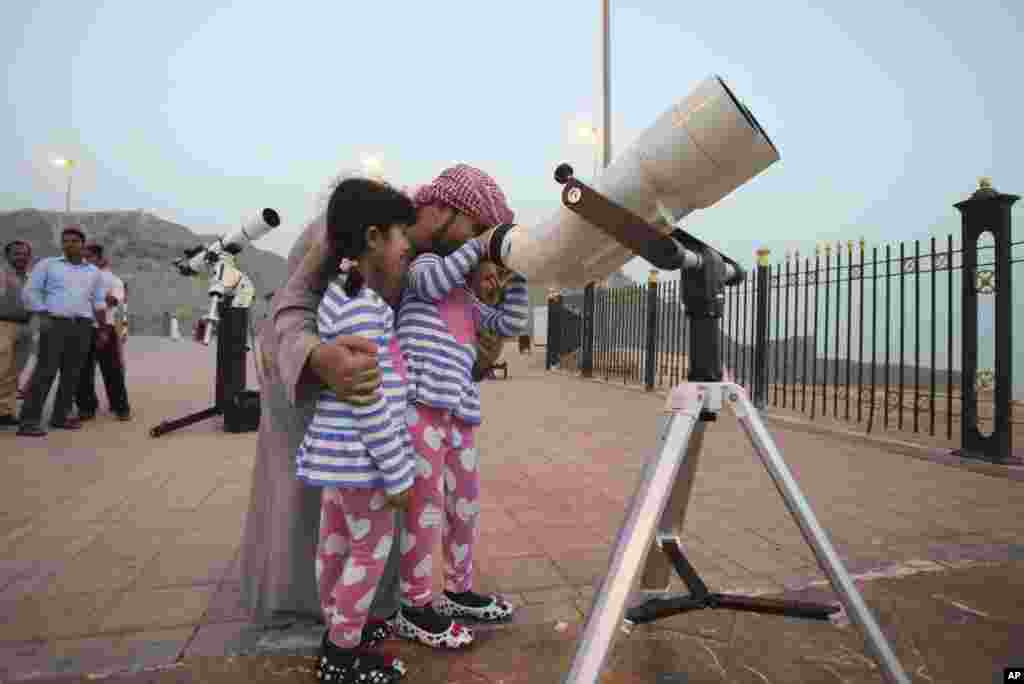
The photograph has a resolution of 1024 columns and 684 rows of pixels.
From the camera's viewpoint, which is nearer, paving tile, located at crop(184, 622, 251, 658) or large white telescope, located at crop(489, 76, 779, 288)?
large white telescope, located at crop(489, 76, 779, 288)

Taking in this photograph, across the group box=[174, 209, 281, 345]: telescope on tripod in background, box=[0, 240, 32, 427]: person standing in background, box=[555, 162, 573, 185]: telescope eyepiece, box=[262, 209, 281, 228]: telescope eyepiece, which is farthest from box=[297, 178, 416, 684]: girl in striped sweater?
box=[0, 240, 32, 427]: person standing in background

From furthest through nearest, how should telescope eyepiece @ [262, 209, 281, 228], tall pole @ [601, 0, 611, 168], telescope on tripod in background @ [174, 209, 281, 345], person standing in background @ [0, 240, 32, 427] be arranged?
tall pole @ [601, 0, 611, 168] < person standing in background @ [0, 240, 32, 427] < telescope on tripod in background @ [174, 209, 281, 345] < telescope eyepiece @ [262, 209, 281, 228]

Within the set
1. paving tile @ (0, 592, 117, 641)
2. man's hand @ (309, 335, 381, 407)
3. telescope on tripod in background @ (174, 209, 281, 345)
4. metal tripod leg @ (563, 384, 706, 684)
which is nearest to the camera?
metal tripod leg @ (563, 384, 706, 684)

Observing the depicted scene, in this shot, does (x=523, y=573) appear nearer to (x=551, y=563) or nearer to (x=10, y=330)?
(x=551, y=563)

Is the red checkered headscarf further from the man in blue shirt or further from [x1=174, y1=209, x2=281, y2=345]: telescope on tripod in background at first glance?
the man in blue shirt

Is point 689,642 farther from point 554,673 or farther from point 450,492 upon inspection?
point 450,492

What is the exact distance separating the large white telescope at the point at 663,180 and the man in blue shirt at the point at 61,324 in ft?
18.6

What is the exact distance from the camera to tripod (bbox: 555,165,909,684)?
98 centimetres

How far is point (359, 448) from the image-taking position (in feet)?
4.64

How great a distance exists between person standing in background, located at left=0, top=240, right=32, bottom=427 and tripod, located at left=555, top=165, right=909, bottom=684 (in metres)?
6.42

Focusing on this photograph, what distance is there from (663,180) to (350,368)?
829mm

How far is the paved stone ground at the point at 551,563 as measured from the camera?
1637 mm

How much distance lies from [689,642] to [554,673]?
1.59 ft

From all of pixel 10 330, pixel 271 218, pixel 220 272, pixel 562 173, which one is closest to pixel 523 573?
pixel 562 173
